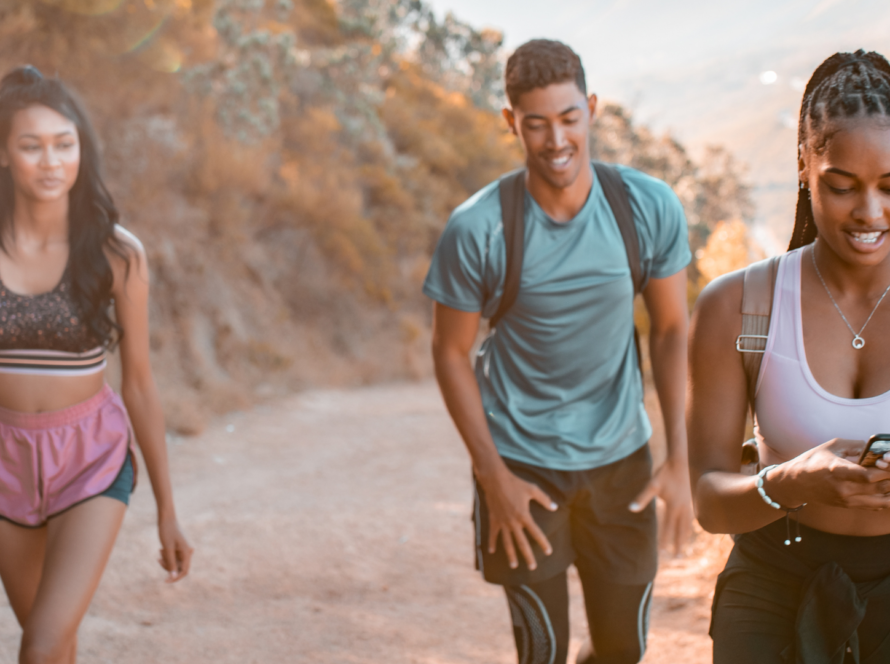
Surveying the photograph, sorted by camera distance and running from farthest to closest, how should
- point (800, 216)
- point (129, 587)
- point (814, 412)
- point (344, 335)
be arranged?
point (344, 335), point (129, 587), point (800, 216), point (814, 412)

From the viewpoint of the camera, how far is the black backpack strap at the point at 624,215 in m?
2.97

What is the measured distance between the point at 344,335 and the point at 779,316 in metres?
14.6

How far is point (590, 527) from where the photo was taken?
3066mm

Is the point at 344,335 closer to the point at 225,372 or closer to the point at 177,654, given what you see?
the point at 225,372

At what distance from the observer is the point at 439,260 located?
116 inches

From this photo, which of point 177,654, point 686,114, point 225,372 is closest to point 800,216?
point 177,654

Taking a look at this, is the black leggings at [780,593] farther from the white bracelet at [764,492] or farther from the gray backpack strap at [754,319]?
the gray backpack strap at [754,319]

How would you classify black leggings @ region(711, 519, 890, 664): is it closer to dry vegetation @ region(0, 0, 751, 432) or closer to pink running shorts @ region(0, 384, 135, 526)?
pink running shorts @ region(0, 384, 135, 526)

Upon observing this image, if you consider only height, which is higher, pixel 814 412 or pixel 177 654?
pixel 814 412

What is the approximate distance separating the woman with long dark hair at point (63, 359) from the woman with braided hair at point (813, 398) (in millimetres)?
1734

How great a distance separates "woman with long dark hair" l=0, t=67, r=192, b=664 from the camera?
266cm

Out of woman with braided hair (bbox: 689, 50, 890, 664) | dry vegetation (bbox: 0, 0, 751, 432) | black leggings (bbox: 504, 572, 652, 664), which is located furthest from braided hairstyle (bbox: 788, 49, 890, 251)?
dry vegetation (bbox: 0, 0, 751, 432)

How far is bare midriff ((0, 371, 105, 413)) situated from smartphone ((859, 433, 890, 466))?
2.27m

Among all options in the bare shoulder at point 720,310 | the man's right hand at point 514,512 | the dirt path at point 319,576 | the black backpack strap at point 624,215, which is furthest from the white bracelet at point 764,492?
the dirt path at point 319,576
